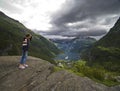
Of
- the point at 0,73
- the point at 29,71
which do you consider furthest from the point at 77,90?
the point at 0,73

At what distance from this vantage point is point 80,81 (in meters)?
19.0

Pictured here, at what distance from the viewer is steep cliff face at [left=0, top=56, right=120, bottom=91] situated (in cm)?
1806

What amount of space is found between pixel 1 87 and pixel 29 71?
200 inches

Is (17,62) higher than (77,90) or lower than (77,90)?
higher

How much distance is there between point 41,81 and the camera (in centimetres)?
1980

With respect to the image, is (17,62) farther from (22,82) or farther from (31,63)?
(22,82)

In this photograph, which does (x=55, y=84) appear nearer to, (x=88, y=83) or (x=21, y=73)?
(x=88, y=83)

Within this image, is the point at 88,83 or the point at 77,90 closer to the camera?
the point at 77,90

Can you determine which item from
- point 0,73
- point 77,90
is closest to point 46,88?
point 77,90

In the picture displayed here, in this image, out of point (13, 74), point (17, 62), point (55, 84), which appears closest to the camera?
point (55, 84)

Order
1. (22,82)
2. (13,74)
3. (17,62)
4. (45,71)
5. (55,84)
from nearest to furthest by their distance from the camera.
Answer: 1. (55,84)
2. (22,82)
3. (13,74)
4. (45,71)
5. (17,62)

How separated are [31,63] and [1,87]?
853 cm

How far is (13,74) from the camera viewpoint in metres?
22.0

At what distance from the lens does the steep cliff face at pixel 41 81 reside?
18062 millimetres
